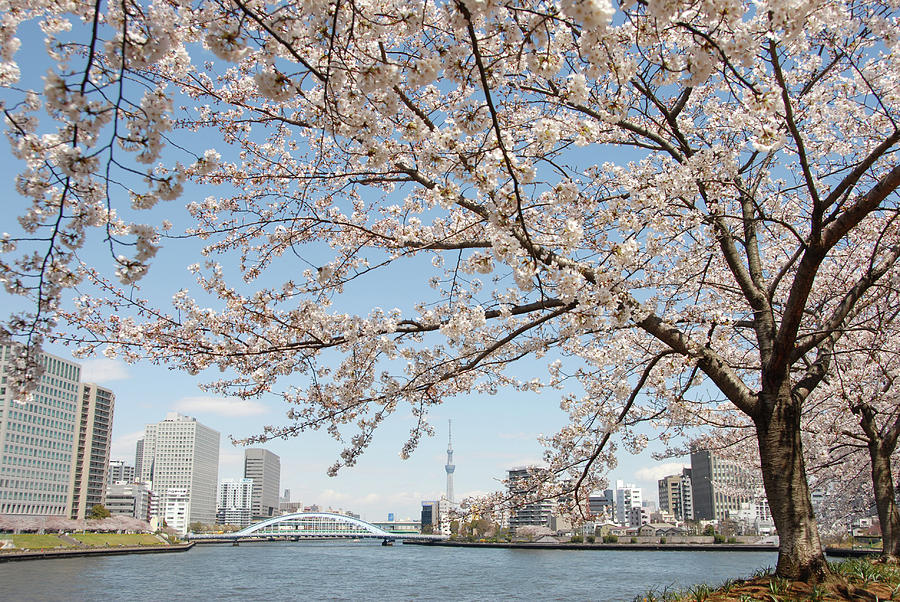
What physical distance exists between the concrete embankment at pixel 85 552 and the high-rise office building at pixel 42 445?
37382 mm

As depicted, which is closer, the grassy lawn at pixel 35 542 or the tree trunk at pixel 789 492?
the tree trunk at pixel 789 492

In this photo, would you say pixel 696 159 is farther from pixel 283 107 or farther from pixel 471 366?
pixel 283 107

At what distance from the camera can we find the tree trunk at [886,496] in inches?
404

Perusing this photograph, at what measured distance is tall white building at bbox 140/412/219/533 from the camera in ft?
581

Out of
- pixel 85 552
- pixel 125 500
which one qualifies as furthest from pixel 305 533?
pixel 125 500

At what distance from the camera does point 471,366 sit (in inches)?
233

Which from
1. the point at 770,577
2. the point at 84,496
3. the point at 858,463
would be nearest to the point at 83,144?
the point at 770,577

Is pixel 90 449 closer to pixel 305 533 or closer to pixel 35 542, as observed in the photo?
pixel 305 533

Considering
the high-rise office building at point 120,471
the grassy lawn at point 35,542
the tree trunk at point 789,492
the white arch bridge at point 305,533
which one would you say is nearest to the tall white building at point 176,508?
the high-rise office building at point 120,471

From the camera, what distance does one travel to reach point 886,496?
10.4 meters

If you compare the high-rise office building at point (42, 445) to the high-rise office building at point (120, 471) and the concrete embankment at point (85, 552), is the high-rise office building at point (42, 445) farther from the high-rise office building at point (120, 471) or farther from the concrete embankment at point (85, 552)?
the high-rise office building at point (120, 471)

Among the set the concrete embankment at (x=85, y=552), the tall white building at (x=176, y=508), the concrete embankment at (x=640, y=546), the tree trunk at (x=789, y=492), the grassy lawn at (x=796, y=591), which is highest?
the tree trunk at (x=789, y=492)

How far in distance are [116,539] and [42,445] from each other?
43.1m

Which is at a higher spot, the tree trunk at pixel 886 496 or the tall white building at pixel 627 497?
the tree trunk at pixel 886 496
